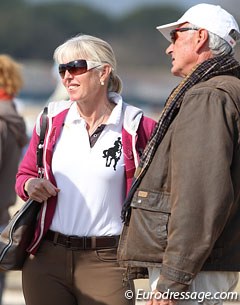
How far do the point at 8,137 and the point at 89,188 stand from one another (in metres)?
1.70

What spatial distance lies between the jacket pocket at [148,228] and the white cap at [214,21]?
729mm

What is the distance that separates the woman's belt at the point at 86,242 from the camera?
13.1ft

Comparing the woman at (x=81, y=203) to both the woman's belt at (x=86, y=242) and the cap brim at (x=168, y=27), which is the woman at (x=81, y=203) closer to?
the woman's belt at (x=86, y=242)

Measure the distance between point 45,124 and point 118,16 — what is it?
64.5 meters

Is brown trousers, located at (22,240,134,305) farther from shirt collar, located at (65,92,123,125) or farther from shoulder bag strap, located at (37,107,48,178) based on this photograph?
shirt collar, located at (65,92,123,125)

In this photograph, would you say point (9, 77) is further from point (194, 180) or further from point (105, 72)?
point (194, 180)

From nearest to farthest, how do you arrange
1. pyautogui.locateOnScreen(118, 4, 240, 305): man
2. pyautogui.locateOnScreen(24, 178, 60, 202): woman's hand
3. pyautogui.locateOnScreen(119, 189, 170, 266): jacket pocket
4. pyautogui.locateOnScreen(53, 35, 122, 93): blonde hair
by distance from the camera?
pyautogui.locateOnScreen(118, 4, 240, 305): man < pyautogui.locateOnScreen(119, 189, 170, 266): jacket pocket < pyautogui.locateOnScreen(24, 178, 60, 202): woman's hand < pyautogui.locateOnScreen(53, 35, 122, 93): blonde hair

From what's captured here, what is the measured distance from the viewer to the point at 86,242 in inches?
157

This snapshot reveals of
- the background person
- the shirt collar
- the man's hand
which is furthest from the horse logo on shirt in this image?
the background person

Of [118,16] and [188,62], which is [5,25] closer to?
[118,16]

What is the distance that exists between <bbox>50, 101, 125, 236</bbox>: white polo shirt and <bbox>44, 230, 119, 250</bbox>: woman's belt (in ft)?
0.06

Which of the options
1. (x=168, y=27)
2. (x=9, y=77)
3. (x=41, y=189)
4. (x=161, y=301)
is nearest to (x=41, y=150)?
(x=41, y=189)

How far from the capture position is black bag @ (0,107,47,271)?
405cm

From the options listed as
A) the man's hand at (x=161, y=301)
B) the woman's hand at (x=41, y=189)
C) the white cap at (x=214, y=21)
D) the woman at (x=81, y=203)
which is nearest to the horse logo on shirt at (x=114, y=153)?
the woman at (x=81, y=203)
